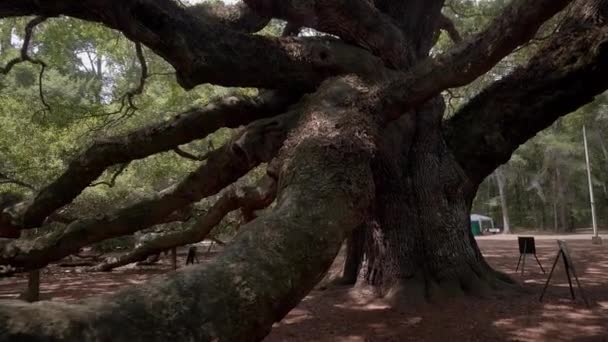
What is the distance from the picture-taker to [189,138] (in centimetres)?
673

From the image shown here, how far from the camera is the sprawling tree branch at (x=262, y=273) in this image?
2.12 metres

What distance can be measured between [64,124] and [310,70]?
702cm

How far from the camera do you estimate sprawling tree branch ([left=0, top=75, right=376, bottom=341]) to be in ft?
6.97

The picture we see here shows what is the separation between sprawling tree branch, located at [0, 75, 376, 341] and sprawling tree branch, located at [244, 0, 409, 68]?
2.08 m

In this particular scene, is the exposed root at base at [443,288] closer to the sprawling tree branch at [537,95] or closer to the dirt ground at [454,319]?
the dirt ground at [454,319]

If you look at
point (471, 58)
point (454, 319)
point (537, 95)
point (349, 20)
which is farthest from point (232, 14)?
point (454, 319)

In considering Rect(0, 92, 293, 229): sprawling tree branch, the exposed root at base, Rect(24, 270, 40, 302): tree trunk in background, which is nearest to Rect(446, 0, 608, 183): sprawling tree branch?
the exposed root at base

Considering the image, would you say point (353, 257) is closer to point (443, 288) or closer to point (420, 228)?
point (420, 228)

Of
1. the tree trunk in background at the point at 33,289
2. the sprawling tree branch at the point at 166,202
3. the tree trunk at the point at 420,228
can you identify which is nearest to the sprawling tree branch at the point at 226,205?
the sprawling tree branch at the point at 166,202

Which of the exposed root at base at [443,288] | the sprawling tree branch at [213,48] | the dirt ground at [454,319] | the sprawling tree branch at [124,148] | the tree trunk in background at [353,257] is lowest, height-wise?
the dirt ground at [454,319]

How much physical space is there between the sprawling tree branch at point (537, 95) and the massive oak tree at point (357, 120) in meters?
0.02

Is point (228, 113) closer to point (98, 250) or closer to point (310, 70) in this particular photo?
point (310, 70)

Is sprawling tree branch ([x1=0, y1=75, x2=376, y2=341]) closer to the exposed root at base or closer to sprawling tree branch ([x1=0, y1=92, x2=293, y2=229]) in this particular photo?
sprawling tree branch ([x1=0, y1=92, x2=293, y2=229])

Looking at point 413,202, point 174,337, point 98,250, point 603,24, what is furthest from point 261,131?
point 98,250
